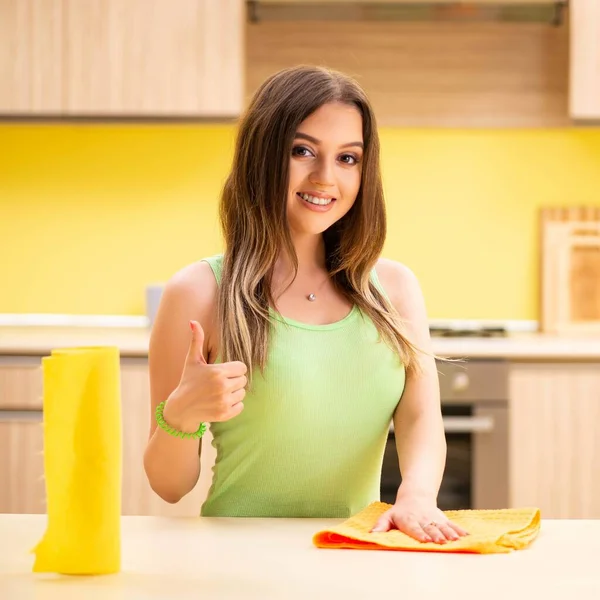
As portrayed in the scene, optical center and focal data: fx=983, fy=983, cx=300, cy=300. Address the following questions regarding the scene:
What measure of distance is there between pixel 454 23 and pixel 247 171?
82.4 inches

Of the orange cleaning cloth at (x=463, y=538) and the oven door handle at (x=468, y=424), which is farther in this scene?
the oven door handle at (x=468, y=424)

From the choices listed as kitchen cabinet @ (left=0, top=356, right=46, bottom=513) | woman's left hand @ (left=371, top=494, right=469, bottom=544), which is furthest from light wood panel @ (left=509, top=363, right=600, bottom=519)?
woman's left hand @ (left=371, top=494, right=469, bottom=544)

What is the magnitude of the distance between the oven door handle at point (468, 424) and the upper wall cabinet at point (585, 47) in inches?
41.7

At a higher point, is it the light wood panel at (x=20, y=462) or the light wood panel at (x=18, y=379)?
the light wood panel at (x=18, y=379)

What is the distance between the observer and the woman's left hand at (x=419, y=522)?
1.18 meters

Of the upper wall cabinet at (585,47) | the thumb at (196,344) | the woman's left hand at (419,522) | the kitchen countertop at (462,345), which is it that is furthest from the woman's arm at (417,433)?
the upper wall cabinet at (585,47)

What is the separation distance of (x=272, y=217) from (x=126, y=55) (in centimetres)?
178

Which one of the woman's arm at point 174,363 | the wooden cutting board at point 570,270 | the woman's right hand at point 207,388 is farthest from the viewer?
the wooden cutting board at point 570,270

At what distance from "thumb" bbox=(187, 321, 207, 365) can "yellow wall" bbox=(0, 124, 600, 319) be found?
230 centimetres

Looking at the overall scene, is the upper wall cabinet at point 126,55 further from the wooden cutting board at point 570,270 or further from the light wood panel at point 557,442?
the light wood panel at point 557,442

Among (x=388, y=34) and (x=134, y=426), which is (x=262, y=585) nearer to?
(x=134, y=426)

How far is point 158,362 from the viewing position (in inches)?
57.2

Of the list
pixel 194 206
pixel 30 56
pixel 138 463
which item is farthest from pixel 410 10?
pixel 138 463

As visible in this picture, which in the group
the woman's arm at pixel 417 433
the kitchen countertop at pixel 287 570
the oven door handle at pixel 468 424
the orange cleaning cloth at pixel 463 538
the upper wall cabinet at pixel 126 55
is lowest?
the oven door handle at pixel 468 424
